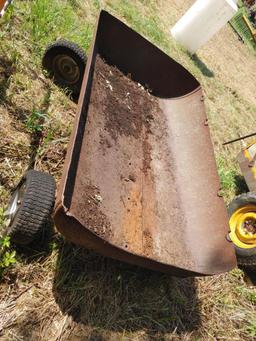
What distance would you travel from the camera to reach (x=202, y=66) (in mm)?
7590

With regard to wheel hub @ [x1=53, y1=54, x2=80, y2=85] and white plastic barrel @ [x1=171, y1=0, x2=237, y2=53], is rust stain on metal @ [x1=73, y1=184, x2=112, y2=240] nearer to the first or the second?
wheel hub @ [x1=53, y1=54, x2=80, y2=85]

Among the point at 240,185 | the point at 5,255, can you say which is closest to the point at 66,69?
the point at 5,255

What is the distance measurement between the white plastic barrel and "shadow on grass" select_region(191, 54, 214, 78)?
297mm

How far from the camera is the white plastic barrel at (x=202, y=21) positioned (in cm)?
700

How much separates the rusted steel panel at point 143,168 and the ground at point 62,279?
0.37 m

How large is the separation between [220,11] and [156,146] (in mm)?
4838

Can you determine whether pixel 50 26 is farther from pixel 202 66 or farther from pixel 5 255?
pixel 202 66

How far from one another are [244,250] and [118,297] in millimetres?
1633

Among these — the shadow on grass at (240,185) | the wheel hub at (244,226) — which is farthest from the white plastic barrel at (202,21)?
the wheel hub at (244,226)

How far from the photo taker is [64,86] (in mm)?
3824

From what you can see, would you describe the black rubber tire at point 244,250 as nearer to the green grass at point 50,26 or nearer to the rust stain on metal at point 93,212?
the rust stain on metal at point 93,212

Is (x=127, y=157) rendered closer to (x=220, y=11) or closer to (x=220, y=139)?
(x=220, y=139)

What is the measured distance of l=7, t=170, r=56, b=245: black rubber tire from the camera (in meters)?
2.22

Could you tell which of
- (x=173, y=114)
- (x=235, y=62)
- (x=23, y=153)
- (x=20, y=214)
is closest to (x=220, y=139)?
(x=173, y=114)
